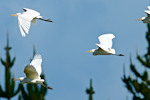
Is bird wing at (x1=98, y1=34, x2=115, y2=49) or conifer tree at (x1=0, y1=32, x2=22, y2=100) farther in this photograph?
conifer tree at (x1=0, y1=32, x2=22, y2=100)

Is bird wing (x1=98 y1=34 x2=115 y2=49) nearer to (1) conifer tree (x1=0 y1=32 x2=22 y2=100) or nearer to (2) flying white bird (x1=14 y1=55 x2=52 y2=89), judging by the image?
(2) flying white bird (x1=14 y1=55 x2=52 y2=89)

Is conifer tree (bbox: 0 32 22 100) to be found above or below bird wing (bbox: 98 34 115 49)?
below

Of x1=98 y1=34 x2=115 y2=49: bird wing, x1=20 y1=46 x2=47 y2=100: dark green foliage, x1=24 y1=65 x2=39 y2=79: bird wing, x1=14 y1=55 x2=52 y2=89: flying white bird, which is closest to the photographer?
x1=24 y1=65 x2=39 y2=79: bird wing

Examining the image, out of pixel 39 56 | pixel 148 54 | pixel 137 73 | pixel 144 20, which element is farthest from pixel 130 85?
pixel 39 56

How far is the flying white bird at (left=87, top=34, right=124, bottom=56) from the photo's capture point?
14498mm

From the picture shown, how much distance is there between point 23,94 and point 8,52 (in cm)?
308

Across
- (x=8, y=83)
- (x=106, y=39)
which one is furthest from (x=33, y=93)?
(x=106, y=39)

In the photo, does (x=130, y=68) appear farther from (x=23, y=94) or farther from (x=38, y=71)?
(x=38, y=71)

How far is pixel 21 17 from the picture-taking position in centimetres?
1363

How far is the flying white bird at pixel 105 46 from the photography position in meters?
14.5

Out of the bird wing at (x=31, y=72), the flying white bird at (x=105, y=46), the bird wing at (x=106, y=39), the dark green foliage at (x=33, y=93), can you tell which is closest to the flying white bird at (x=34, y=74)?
the bird wing at (x=31, y=72)

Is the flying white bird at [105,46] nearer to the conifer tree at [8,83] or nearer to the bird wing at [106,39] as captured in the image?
the bird wing at [106,39]

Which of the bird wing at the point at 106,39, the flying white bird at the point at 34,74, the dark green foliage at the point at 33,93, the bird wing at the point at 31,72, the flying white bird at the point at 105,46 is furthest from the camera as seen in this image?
the dark green foliage at the point at 33,93

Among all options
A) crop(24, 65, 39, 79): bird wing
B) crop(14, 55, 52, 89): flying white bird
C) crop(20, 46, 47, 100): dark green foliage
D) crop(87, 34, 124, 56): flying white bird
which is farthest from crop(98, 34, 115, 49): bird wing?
crop(20, 46, 47, 100): dark green foliage
